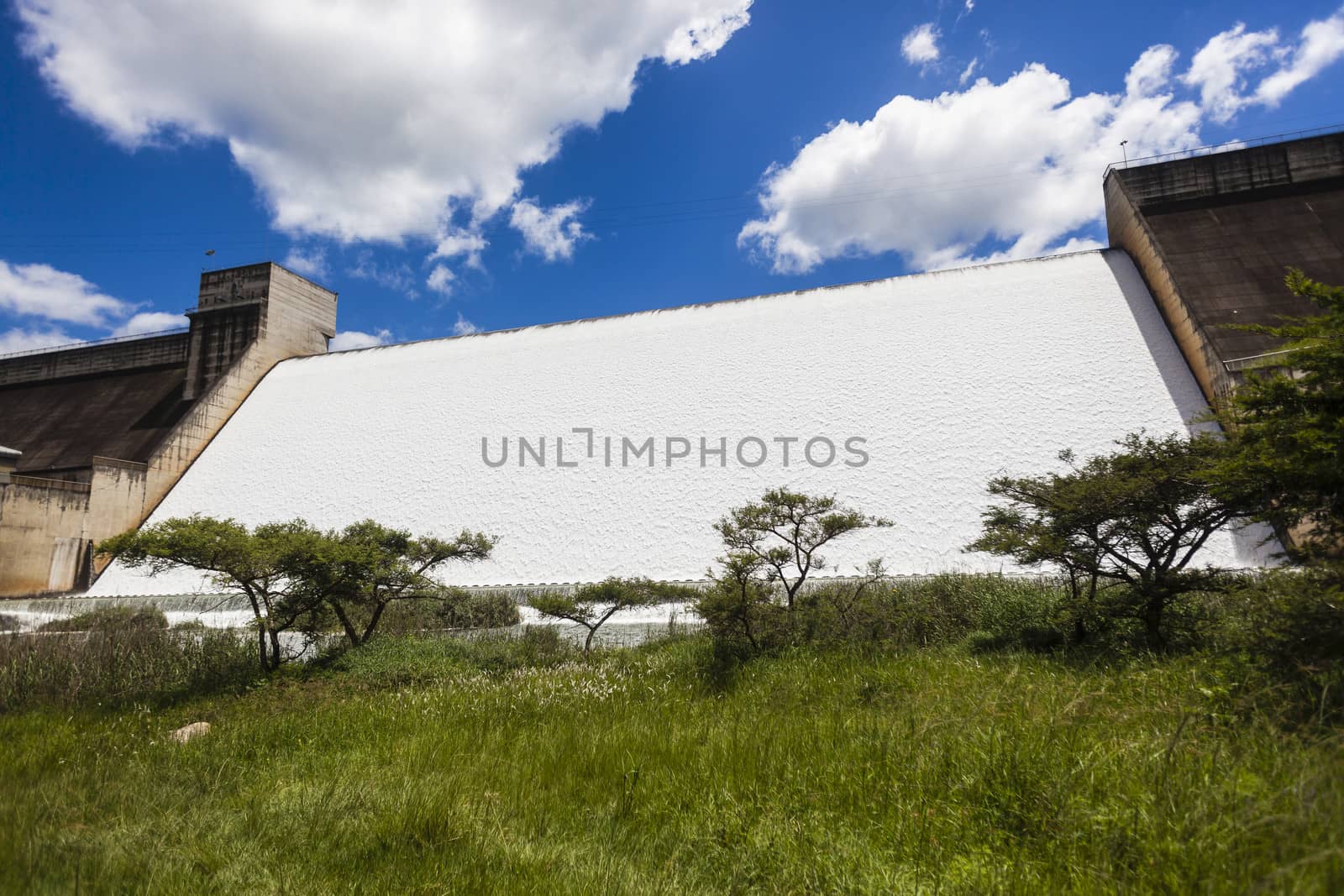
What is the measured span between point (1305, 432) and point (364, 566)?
7.65 m

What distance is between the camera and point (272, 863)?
2703 millimetres

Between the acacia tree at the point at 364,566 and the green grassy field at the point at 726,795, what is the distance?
7.22 ft

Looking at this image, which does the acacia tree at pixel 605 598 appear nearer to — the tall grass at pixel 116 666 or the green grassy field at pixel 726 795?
the tall grass at pixel 116 666

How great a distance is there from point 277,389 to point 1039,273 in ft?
70.4

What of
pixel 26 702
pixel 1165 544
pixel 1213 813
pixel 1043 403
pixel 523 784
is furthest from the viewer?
pixel 1043 403

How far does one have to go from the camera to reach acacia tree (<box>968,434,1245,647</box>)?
17.9ft

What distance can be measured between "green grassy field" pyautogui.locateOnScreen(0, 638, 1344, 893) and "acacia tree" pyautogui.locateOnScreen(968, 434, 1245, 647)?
29.6 inches

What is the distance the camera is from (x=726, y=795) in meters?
3.34

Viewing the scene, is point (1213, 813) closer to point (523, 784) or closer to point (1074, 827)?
point (1074, 827)

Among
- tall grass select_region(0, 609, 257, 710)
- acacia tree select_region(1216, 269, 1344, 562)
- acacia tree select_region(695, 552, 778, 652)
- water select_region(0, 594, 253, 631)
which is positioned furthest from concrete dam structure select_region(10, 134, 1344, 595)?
acacia tree select_region(1216, 269, 1344, 562)

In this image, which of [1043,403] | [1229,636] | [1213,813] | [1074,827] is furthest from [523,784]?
[1043,403]

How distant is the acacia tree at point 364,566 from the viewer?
24.2 ft

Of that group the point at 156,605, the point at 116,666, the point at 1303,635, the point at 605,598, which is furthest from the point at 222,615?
the point at 1303,635

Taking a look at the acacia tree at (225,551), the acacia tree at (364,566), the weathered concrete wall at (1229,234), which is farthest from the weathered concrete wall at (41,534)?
the weathered concrete wall at (1229,234)
